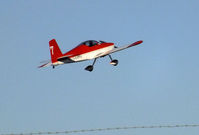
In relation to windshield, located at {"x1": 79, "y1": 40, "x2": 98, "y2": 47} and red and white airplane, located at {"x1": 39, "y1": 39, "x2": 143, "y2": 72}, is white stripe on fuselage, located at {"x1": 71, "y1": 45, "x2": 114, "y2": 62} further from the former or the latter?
windshield, located at {"x1": 79, "y1": 40, "x2": 98, "y2": 47}

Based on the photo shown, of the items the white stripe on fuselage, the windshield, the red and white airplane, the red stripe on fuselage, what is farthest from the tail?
the windshield

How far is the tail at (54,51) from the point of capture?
3800cm

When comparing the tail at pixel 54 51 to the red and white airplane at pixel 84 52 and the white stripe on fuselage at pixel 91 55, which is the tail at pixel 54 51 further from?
the white stripe on fuselage at pixel 91 55

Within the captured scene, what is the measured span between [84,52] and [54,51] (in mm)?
3248

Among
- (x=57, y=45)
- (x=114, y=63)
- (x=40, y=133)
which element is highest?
(x=40, y=133)

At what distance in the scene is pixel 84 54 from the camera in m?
37.6

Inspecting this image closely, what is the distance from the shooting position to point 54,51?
127 feet

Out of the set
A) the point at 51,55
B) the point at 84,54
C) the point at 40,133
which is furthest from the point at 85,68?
the point at 40,133

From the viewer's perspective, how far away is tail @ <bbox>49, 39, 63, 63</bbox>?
38.0 meters

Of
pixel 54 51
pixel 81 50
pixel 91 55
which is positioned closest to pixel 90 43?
pixel 91 55

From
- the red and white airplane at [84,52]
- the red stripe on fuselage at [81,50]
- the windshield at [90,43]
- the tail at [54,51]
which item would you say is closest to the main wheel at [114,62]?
the red and white airplane at [84,52]

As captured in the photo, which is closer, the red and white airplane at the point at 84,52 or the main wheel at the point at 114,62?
the red and white airplane at the point at 84,52

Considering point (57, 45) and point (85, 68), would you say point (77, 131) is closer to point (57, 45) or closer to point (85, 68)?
point (85, 68)

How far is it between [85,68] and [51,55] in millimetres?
4093
